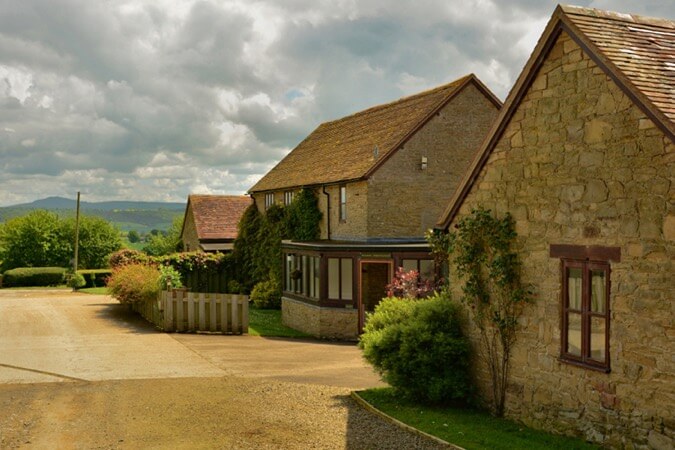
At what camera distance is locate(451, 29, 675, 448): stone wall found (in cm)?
959

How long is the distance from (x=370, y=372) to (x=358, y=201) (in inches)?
490

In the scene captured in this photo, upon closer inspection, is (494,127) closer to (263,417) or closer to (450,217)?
(450,217)

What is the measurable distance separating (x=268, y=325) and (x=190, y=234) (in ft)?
77.2

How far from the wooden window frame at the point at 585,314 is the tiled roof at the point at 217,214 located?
119 feet

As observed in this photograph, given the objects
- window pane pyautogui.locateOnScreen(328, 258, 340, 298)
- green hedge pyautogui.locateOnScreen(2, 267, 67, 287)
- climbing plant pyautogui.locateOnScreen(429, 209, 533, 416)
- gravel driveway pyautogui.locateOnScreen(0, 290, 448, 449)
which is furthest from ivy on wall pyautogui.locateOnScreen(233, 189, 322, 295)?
green hedge pyautogui.locateOnScreen(2, 267, 67, 287)

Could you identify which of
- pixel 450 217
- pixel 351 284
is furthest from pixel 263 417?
pixel 351 284

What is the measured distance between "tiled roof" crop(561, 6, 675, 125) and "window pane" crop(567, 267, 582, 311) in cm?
288

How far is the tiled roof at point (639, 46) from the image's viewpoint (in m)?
9.80

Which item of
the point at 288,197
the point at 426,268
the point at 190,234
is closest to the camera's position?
the point at 426,268

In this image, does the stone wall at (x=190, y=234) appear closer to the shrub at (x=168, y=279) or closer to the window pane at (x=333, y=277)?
the shrub at (x=168, y=279)

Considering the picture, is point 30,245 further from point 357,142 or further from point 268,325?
point 268,325

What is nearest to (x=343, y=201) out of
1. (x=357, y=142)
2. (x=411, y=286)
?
(x=357, y=142)

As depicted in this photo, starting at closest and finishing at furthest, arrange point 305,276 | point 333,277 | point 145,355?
point 145,355, point 333,277, point 305,276

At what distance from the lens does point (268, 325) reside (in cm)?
2798
